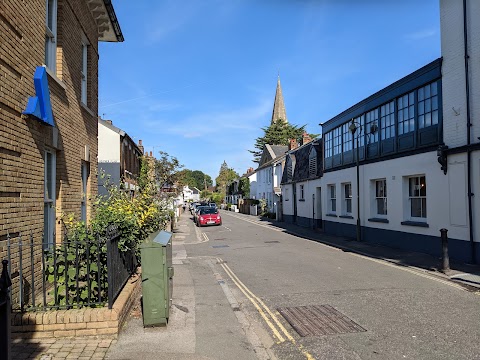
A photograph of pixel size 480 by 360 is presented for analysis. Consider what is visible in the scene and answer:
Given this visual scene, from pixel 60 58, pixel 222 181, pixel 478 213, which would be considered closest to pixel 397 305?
pixel 478 213

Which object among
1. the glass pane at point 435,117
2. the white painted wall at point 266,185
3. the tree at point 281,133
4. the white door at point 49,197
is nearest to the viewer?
the white door at point 49,197

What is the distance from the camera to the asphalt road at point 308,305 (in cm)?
523

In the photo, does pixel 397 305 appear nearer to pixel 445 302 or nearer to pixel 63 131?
pixel 445 302

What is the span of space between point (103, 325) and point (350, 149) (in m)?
17.3

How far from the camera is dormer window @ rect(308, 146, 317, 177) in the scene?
27.1 meters

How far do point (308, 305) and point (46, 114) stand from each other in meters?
5.62

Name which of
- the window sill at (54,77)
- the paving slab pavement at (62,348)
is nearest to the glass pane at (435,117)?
the window sill at (54,77)

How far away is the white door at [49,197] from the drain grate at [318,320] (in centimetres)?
444

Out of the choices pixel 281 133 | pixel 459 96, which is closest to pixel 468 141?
pixel 459 96

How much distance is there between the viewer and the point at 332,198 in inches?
936

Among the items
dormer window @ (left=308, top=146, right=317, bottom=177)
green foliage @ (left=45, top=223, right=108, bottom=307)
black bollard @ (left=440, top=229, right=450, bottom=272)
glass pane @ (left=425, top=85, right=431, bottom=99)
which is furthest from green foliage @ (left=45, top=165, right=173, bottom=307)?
dormer window @ (left=308, top=146, right=317, bottom=177)

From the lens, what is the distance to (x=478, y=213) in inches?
450

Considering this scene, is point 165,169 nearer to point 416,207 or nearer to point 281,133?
point 416,207

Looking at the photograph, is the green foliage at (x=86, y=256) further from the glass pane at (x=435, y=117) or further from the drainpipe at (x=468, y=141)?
the glass pane at (x=435, y=117)
